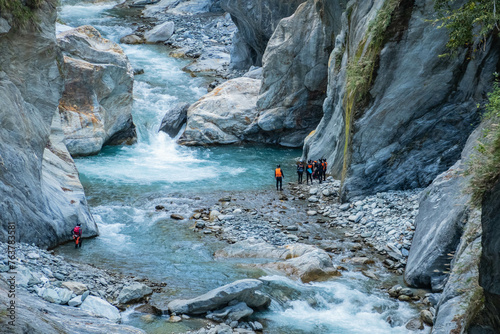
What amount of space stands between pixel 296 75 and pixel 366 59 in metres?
13.1

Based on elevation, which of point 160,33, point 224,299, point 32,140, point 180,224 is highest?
point 160,33

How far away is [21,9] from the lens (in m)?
15.9

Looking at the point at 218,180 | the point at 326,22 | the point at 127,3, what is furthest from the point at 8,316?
the point at 127,3

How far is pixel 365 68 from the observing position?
809 inches

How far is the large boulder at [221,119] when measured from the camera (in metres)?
34.4

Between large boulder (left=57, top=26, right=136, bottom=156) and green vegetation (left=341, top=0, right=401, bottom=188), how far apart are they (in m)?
17.0

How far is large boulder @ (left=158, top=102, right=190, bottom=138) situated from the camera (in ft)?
117

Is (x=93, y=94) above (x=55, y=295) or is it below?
above

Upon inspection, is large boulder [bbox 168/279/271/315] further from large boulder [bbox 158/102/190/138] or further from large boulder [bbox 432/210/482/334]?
large boulder [bbox 158/102/190/138]

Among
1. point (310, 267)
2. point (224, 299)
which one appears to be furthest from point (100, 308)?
point (310, 267)

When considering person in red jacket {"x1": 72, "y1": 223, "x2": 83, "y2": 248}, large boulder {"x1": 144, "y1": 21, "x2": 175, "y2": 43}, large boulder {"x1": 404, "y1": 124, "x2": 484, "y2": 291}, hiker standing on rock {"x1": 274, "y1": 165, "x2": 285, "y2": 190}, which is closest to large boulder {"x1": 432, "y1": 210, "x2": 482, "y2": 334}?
large boulder {"x1": 404, "y1": 124, "x2": 484, "y2": 291}

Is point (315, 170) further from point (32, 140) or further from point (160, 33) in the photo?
point (160, 33)

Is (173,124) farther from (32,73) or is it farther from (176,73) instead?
(32,73)

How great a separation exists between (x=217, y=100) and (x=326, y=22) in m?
9.54
